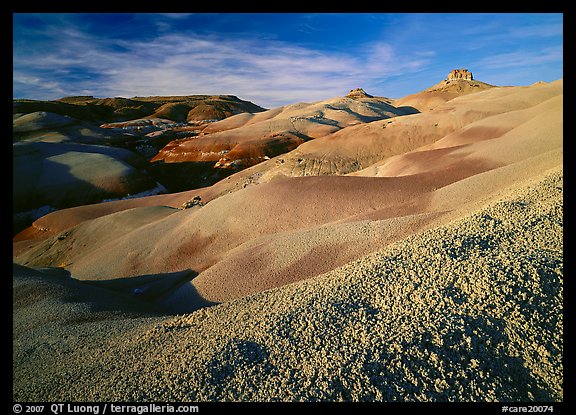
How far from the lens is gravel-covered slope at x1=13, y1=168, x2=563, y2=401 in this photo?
252 cm

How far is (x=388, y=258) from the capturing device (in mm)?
4035

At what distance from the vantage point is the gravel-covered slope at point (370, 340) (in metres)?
2.52

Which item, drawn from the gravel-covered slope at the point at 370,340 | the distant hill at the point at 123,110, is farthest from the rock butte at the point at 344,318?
the distant hill at the point at 123,110

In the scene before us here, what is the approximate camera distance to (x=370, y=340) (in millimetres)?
2793
